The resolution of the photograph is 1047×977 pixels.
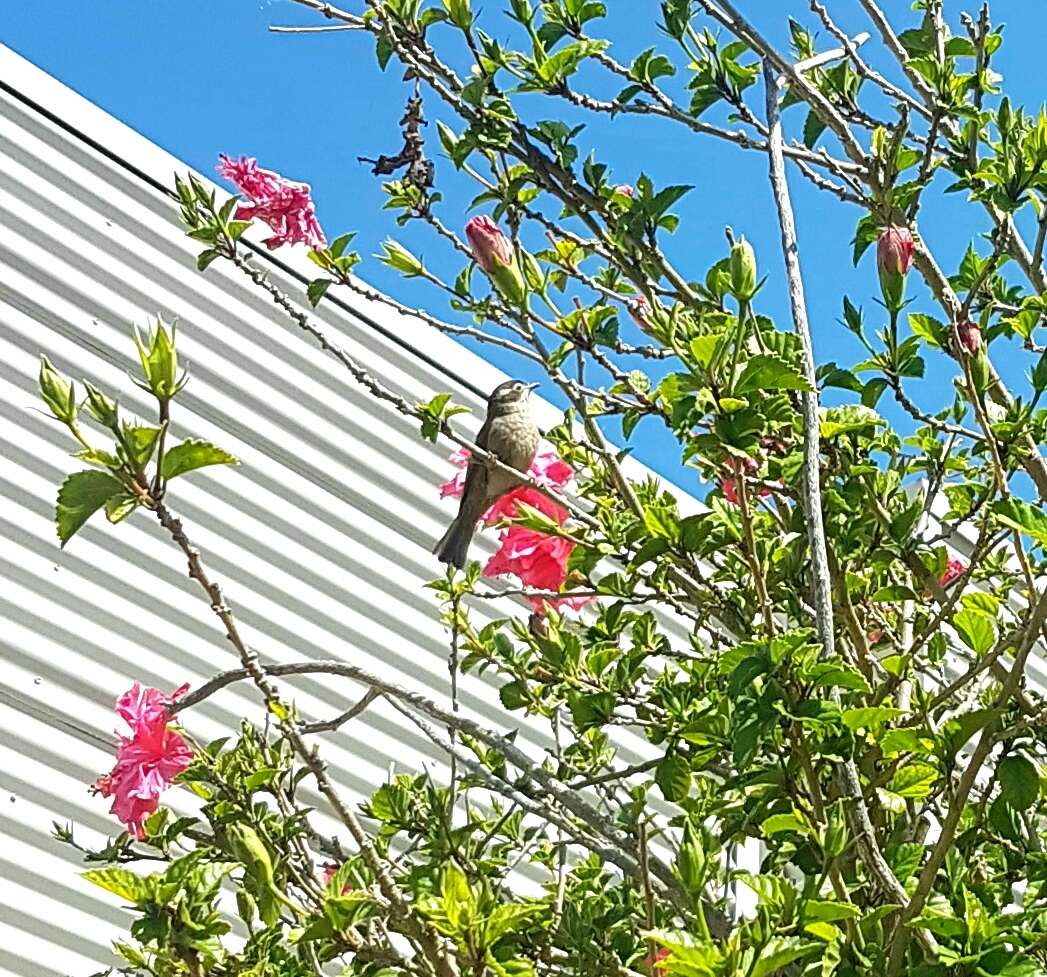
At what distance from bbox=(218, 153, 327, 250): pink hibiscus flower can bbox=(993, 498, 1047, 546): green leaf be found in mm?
1480

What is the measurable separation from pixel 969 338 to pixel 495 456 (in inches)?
40.5

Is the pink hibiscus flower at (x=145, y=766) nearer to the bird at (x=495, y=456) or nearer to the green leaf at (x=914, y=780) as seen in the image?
the bird at (x=495, y=456)

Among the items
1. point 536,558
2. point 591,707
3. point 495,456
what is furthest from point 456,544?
point 591,707

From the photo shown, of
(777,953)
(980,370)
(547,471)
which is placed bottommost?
(777,953)

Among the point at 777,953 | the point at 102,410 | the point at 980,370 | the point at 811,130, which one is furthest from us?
the point at 811,130

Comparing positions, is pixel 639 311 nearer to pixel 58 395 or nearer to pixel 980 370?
pixel 980 370

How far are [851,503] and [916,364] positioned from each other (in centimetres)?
25

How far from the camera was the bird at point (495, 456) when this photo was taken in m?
2.70

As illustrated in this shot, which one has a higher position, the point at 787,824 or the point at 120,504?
the point at 120,504

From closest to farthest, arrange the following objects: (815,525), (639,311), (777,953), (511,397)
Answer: (777,953)
(815,525)
(639,311)
(511,397)

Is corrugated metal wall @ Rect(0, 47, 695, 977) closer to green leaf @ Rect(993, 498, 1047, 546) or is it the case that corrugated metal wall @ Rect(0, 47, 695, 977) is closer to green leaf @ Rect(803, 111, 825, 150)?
green leaf @ Rect(803, 111, 825, 150)

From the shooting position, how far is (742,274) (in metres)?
1.62

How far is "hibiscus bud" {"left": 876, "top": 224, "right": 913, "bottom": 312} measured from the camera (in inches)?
71.8

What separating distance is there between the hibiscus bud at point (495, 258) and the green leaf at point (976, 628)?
2.50 ft
